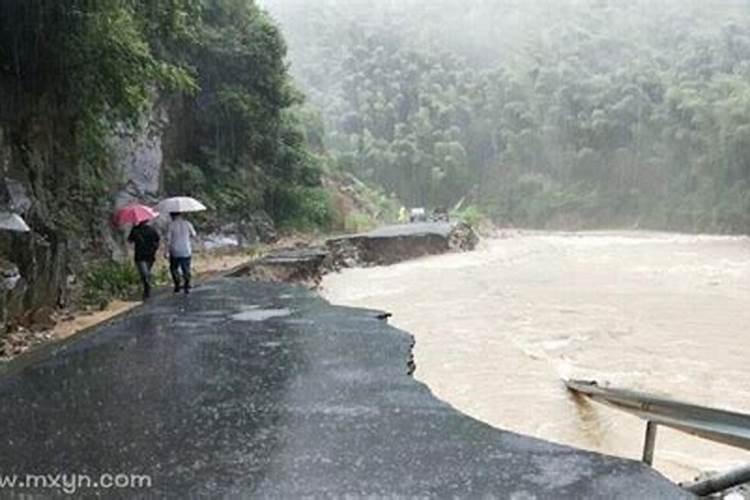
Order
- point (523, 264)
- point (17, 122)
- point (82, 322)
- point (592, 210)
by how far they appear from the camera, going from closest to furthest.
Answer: point (82, 322)
point (17, 122)
point (523, 264)
point (592, 210)

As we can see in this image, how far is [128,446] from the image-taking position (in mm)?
5539

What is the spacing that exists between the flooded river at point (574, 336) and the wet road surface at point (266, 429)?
181 cm

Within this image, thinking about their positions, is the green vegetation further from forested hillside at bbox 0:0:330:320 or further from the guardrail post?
the guardrail post

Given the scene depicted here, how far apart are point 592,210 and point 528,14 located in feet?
138

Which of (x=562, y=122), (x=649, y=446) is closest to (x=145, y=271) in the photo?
(x=649, y=446)

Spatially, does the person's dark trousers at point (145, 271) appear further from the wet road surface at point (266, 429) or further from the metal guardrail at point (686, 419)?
the metal guardrail at point (686, 419)

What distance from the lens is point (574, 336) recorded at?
13.7 meters

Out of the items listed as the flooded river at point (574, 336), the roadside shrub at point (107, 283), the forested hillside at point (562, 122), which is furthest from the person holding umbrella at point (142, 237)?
the forested hillside at point (562, 122)

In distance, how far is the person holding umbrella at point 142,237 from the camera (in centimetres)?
1273

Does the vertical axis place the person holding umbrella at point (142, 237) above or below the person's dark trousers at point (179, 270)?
above

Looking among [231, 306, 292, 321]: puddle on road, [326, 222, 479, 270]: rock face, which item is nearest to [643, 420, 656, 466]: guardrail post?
[231, 306, 292, 321]: puddle on road

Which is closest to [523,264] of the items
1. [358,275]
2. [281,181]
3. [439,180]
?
[358,275]

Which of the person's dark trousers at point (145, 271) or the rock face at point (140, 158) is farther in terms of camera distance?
the rock face at point (140, 158)

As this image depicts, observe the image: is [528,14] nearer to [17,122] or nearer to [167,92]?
[167,92]
